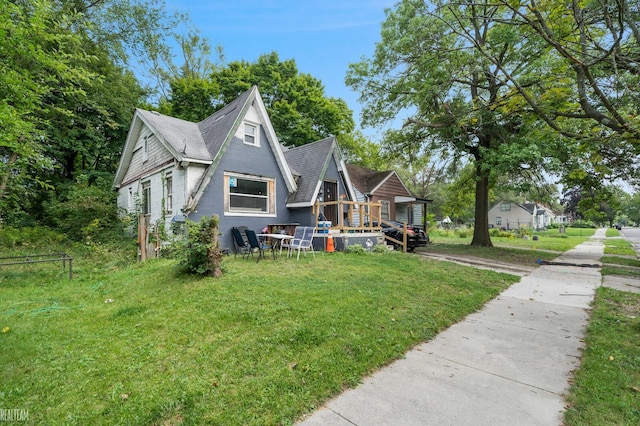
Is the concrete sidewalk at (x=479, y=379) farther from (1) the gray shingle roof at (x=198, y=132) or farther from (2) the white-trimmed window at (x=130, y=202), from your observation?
(2) the white-trimmed window at (x=130, y=202)

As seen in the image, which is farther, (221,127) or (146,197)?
(146,197)

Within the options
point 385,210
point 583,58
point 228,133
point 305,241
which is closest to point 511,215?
point 385,210

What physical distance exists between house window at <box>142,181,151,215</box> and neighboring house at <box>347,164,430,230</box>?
12244 millimetres

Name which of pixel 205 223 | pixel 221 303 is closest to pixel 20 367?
pixel 221 303

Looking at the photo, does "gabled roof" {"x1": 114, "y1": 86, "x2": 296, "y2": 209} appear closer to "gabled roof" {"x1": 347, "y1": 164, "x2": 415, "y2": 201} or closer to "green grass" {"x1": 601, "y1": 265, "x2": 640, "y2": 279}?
"gabled roof" {"x1": 347, "y1": 164, "x2": 415, "y2": 201}

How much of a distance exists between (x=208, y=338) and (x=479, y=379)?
3.39 metres

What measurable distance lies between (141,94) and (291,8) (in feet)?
51.8

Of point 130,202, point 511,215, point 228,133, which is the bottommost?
point 511,215

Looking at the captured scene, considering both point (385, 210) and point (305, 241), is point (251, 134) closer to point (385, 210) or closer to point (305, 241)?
point (305, 241)

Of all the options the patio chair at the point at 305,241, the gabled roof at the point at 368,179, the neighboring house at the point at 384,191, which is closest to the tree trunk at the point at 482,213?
the neighboring house at the point at 384,191

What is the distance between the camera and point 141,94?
2081 centimetres

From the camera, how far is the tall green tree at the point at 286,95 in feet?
75.4

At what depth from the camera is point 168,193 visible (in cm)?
1191

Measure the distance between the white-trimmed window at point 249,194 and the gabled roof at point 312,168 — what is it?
1.00m
